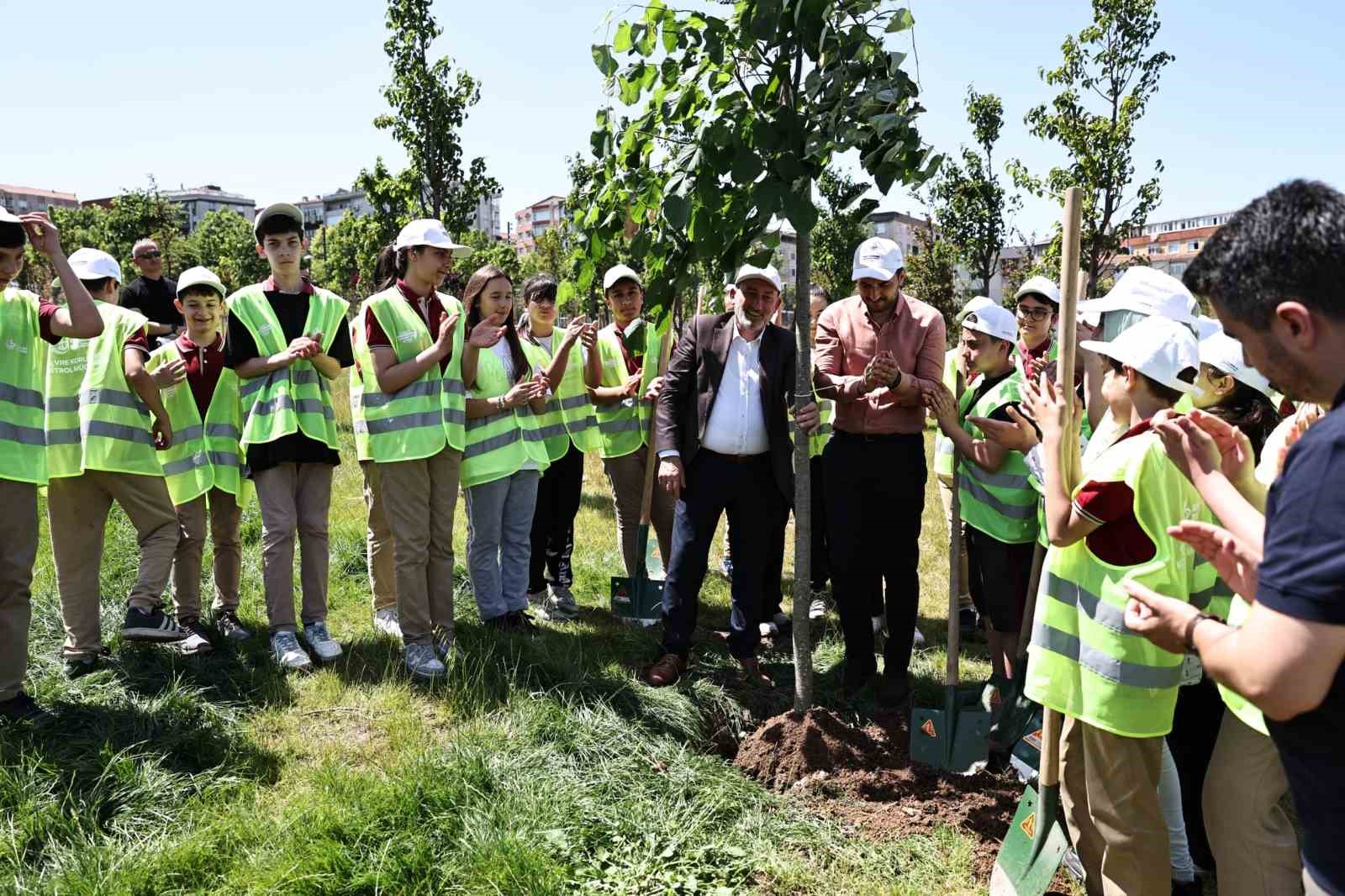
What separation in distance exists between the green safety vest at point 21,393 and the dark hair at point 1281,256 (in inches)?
176

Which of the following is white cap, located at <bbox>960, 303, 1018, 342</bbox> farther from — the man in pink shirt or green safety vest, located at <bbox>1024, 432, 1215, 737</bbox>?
green safety vest, located at <bbox>1024, 432, 1215, 737</bbox>

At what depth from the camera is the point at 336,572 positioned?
6.62 meters

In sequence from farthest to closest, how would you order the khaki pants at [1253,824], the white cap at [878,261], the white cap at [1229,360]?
the white cap at [878,261] → the white cap at [1229,360] → the khaki pants at [1253,824]

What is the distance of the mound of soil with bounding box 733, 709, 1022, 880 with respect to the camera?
3.69 m

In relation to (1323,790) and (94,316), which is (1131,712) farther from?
(94,316)

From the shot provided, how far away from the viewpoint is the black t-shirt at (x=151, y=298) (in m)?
8.20

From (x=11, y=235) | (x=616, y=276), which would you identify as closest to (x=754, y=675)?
(x=616, y=276)

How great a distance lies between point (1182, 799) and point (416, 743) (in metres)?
3.08

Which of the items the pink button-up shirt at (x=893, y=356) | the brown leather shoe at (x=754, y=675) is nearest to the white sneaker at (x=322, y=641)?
the brown leather shoe at (x=754, y=675)

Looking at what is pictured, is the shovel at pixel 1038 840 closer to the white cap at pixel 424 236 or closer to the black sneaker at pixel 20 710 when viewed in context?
the white cap at pixel 424 236

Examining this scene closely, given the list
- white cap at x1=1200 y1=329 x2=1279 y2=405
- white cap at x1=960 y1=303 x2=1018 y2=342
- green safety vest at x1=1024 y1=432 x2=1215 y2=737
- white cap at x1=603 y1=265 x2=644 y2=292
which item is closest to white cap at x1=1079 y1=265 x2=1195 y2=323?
white cap at x1=1200 y1=329 x2=1279 y2=405

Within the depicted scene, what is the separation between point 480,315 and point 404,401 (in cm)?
96

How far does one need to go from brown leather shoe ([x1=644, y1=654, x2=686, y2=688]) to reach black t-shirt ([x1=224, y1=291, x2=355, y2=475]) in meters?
2.00

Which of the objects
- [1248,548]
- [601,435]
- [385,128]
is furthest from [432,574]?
[385,128]
